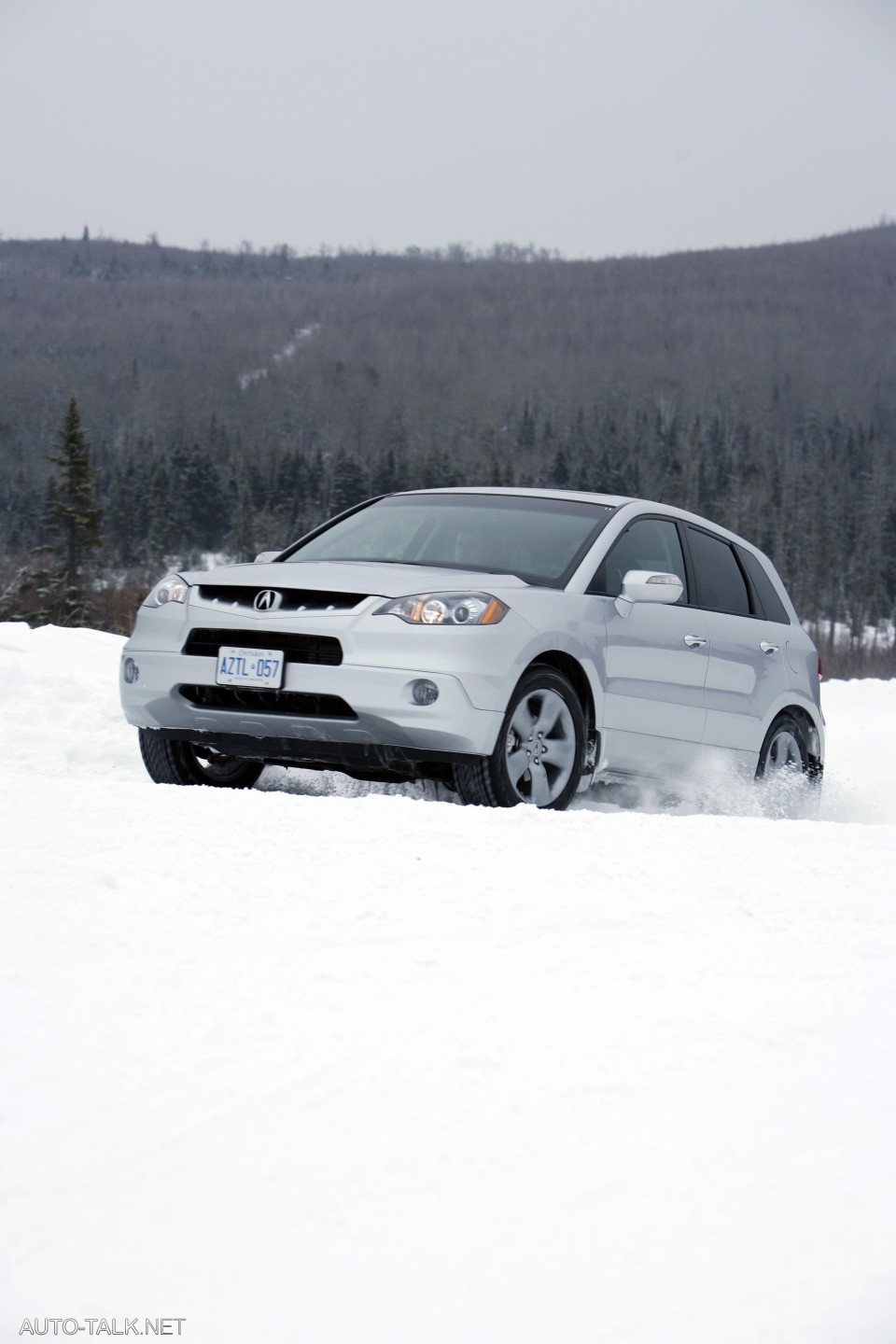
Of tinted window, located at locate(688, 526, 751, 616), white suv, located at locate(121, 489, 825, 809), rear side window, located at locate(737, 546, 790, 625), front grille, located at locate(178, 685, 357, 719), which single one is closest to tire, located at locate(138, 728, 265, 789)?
white suv, located at locate(121, 489, 825, 809)

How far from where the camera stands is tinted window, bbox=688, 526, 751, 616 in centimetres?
727

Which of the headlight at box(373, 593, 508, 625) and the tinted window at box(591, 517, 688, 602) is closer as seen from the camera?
the headlight at box(373, 593, 508, 625)

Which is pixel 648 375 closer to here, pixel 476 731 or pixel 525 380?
pixel 525 380

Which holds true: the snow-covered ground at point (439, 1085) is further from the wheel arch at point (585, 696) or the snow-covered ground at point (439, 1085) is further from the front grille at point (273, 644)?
the wheel arch at point (585, 696)

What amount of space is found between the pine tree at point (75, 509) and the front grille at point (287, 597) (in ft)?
189

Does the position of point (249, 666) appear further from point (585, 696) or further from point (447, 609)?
point (585, 696)

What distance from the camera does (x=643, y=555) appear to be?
22.4 ft

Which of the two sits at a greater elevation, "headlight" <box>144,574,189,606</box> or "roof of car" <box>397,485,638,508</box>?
"roof of car" <box>397,485,638,508</box>

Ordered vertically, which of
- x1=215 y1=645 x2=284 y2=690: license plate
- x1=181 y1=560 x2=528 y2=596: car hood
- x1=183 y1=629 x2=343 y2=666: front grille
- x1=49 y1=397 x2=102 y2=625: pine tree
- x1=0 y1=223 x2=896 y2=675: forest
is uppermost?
x1=0 y1=223 x2=896 y2=675: forest

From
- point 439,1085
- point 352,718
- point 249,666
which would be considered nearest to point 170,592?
point 249,666

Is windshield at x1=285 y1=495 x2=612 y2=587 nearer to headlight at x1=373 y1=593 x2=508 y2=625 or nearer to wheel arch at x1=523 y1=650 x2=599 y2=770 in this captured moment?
wheel arch at x1=523 y1=650 x2=599 y2=770

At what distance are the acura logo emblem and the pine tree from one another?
190ft

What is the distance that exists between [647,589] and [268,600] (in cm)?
174

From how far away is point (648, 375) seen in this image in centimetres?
15562
